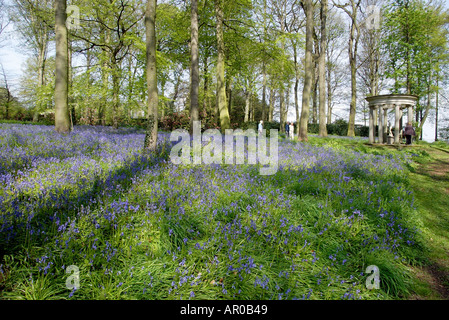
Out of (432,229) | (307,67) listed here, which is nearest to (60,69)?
(432,229)

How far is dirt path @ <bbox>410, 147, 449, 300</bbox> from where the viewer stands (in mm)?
2959

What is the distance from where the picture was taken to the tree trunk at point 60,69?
9.15 metres

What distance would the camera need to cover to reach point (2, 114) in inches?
1147

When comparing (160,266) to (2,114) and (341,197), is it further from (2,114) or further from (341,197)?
(2,114)

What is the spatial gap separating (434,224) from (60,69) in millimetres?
12181

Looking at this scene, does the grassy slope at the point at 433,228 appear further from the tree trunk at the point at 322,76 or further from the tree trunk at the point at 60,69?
the tree trunk at the point at 60,69

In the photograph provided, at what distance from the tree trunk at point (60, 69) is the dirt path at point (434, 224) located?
1091cm

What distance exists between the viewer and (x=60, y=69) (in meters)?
9.22

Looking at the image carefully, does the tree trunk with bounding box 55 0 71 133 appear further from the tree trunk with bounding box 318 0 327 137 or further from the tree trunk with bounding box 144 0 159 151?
the tree trunk with bounding box 318 0 327 137

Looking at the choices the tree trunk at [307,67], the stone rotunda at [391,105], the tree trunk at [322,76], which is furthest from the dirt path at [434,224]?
the tree trunk at [322,76]

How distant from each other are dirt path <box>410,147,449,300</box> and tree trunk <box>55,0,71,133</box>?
Answer: 35.8 ft

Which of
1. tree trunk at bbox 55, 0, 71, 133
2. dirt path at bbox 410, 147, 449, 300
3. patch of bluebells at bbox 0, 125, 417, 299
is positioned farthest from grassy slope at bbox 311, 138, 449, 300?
tree trunk at bbox 55, 0, 71, 133

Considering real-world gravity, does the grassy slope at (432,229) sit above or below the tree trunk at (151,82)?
below

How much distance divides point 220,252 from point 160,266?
71 cm
